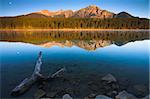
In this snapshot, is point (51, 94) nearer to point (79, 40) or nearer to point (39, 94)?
point (39, 94)

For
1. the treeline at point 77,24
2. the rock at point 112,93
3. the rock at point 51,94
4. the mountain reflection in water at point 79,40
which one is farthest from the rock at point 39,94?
the treeline at point 77,24

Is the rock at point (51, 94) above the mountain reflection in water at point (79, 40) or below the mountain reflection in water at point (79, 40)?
below

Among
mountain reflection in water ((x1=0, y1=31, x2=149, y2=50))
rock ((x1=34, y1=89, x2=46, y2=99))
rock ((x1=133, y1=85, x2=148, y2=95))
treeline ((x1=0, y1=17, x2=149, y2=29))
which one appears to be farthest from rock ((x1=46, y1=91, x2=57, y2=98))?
treeline ((x1=0, y1=17, x2=149, y2=29))

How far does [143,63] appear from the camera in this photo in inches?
388

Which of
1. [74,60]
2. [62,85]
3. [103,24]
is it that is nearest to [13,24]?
[103,24]

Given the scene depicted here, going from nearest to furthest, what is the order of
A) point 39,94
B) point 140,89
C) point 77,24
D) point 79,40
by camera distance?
point 39,94
point 140,89
point 79,40
point 77,24

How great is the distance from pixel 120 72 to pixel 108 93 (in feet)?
8.62

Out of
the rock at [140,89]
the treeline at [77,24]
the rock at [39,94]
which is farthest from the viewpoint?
the treeline at [77,24]

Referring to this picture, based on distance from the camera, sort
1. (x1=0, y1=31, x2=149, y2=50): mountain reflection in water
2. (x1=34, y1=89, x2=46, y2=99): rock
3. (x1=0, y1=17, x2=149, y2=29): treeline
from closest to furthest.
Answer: (x1=34, y1=89, x2=46, y2=99): rock, (x1=0, y1=31, x2=149, y2=50): mountain reflection in water, (x1=0, y1=17, x2=149, y2=29): treeline

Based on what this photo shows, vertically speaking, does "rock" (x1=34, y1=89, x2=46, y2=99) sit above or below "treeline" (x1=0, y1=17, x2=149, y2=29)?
below

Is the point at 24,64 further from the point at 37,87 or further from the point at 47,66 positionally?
the point at 37,87

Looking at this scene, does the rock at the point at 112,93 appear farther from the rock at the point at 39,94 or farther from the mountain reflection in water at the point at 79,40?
the mountain reflection in water at the point at 79,40

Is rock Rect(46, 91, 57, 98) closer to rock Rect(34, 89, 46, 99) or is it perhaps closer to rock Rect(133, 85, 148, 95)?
rock Rect(34, 89, 46, 99)

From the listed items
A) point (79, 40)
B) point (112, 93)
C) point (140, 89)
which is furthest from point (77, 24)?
point (112, 93)
